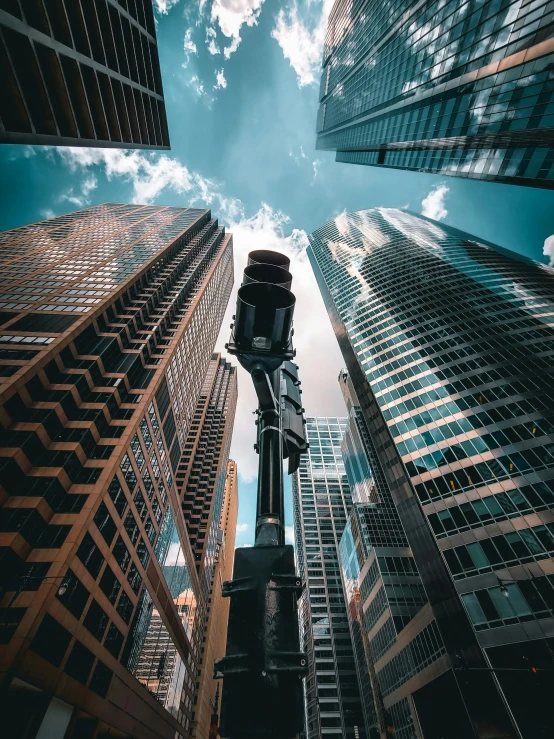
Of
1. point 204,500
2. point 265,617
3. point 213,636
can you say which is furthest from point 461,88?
point 213,636

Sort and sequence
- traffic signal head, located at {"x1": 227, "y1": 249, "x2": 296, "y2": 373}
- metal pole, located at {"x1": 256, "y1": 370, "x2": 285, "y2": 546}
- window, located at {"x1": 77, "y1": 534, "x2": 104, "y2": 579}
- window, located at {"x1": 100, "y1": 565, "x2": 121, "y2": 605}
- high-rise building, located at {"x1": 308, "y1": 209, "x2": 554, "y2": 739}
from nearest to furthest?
1. metal pole, located at {"x1": 256, "y1": 370, "x2": 285, "y2": 546}
2. traffic signal head, located at {"x1": 227, "y1": 249, "x2": 296, "y2": 373}
3. high-rise building, located at {"x1": 308, "y1": 209, "x2": 554, "y2": 739}
4. window, located at {"x1": 77, "y1": 534, "x2": 104, "y2": 579}
5. window, located at {"x1": 100, "y1": 565, "x2": 121, "y2": 605}

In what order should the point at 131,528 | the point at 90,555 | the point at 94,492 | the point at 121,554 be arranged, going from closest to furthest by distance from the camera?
the point at 90,555 → the point at 94,492 → the point at 121,554 → the point at 131,528

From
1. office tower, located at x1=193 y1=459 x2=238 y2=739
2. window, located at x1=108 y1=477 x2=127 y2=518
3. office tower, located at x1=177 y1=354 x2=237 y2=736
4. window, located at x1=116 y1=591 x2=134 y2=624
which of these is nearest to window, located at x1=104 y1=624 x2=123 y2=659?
window, located at x1=116 y1=591 x2=134 y2=624

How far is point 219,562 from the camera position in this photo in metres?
103

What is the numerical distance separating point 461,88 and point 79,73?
4019cm

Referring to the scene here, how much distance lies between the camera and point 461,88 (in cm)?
3825

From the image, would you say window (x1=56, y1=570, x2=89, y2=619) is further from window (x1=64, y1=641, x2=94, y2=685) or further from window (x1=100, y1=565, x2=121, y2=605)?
window (x1=100, y1=565, x2=121, y2=605)

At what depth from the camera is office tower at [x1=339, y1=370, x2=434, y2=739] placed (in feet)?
119

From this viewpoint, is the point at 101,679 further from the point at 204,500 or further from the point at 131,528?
the point at 204,500

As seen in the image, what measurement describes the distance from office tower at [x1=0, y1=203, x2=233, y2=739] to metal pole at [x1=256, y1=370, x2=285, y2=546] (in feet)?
92.9

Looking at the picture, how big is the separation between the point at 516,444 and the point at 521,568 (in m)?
11.8

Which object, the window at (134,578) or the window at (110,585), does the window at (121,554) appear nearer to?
the window at (134,578)

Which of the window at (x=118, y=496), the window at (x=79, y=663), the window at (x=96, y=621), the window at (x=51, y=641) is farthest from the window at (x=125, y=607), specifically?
the window at (x=51, y=641)

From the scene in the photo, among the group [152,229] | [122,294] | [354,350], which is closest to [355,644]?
[354,350]
